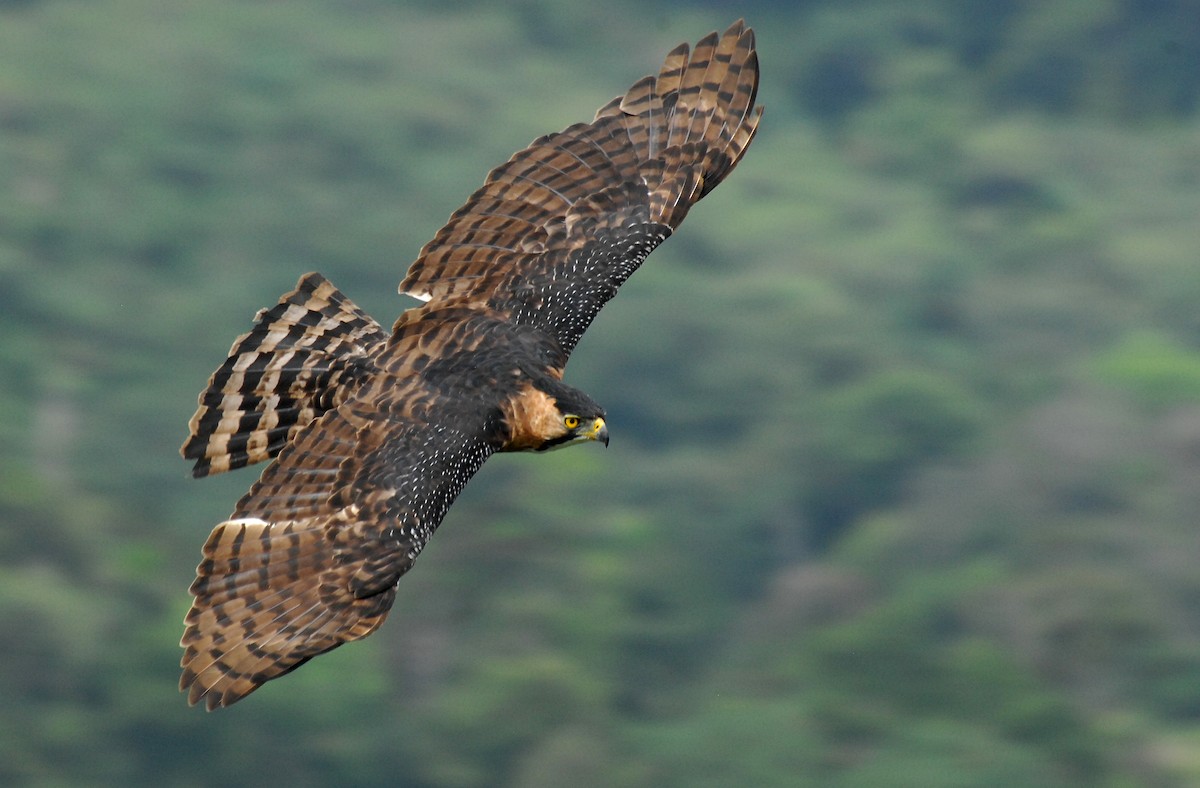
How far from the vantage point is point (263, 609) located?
11.5 m

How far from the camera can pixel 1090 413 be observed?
196 feet

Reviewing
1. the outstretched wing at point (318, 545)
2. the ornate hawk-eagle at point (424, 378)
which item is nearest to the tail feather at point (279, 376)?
the ornate hawk-eagle at point (424, 378)

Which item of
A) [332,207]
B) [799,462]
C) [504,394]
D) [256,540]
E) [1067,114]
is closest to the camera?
[256,540]

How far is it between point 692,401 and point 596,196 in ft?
158

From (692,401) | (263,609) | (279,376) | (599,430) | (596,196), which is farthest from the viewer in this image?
(692,401)

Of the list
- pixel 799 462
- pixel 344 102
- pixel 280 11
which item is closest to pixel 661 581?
pixel 799 462

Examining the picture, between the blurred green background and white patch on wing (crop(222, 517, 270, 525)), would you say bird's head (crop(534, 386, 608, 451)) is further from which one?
the blurred green background

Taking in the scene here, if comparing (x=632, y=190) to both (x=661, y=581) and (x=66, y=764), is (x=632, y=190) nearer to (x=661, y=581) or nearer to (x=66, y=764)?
(x=66, y=764)

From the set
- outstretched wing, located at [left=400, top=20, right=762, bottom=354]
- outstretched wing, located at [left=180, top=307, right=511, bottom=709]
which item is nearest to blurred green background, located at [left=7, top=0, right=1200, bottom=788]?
outstretched wing, located at [left=400, top=20, right=762, bottom=354]

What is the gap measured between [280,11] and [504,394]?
81405 mm

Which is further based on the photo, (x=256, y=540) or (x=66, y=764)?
(x=66, y=764)

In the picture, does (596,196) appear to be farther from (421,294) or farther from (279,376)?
(279,376)

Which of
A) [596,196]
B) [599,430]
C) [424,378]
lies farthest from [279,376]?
[596,196]

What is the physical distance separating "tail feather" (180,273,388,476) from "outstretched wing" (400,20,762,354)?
1.94 feet
